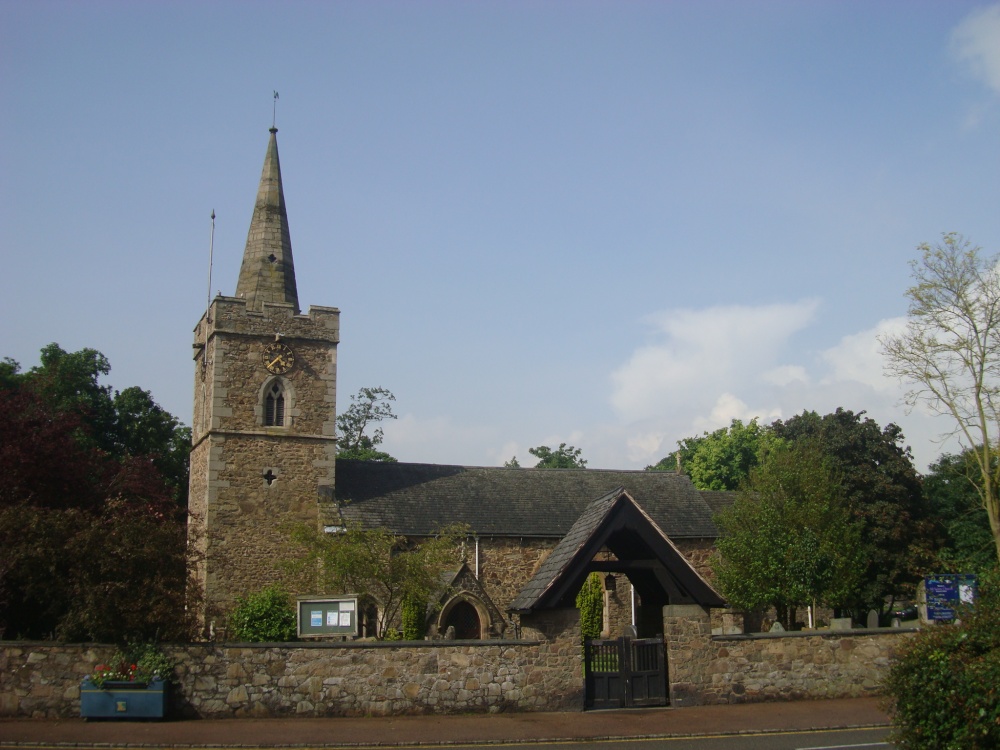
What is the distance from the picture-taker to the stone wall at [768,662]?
57.4 feet

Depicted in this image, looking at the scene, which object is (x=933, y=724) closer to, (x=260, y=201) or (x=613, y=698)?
(x=613, y=698)

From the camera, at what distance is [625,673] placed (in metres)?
17.2

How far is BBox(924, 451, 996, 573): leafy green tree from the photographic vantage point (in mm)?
31375

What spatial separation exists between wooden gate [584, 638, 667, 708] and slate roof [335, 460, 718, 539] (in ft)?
44.3

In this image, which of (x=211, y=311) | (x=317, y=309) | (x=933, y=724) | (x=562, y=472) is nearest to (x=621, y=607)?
(x=562, y=472)

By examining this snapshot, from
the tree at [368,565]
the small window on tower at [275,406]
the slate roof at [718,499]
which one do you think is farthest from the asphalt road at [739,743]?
the slate roof at [718,499]

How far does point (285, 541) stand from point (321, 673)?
1419cm

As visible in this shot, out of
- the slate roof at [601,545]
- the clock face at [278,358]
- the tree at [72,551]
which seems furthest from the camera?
the clock face at [278,358]

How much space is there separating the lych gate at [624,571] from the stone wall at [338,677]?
0.47 metres

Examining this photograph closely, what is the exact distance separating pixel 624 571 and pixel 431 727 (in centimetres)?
522

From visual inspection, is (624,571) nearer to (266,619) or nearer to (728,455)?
(266,619)

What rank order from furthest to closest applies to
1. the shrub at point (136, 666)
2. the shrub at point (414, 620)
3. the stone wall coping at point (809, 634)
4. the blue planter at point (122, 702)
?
the shrub at point (414, 620)
the stone wall coping at point (809, 634)
the shrub at point (136, 666)
the blue planter at point (122, 702)

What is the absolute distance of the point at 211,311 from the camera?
3130 cm

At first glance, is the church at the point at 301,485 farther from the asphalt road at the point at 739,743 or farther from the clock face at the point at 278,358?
the asphalt road at the point at 739,743
